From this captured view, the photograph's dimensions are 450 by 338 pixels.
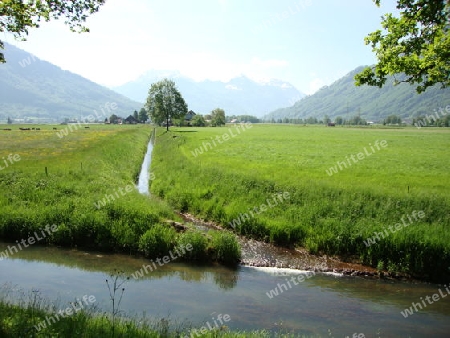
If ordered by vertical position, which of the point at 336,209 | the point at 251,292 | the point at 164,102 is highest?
the point at 164,102

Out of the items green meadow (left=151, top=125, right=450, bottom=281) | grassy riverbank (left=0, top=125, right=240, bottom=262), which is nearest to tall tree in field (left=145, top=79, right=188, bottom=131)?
green meadow (left=151, top=125, right=450, bottom=281)

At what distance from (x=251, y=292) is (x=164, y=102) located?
11805cm

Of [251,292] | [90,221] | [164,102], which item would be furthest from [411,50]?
[164,102]

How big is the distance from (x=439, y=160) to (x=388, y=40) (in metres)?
36.2

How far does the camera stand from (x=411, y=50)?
1512cm

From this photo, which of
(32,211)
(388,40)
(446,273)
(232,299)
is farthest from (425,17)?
(32,211)

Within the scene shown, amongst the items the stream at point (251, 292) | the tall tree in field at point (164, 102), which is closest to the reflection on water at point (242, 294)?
the stream at point (251, 292)

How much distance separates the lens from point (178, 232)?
793 inches

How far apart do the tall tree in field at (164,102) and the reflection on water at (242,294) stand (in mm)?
110377

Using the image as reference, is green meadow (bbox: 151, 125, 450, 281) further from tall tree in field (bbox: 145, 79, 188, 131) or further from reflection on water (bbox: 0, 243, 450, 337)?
tall tree in field (bbox: 145, 79, 188, 131)

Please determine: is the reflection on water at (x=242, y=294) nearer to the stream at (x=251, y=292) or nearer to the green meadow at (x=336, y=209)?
the stream at (x=251, y=292)

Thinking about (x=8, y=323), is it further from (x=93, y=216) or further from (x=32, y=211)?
(x=32, y=211)

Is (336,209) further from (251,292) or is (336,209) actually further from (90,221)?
(90,221)

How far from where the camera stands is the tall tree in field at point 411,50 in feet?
45.0
